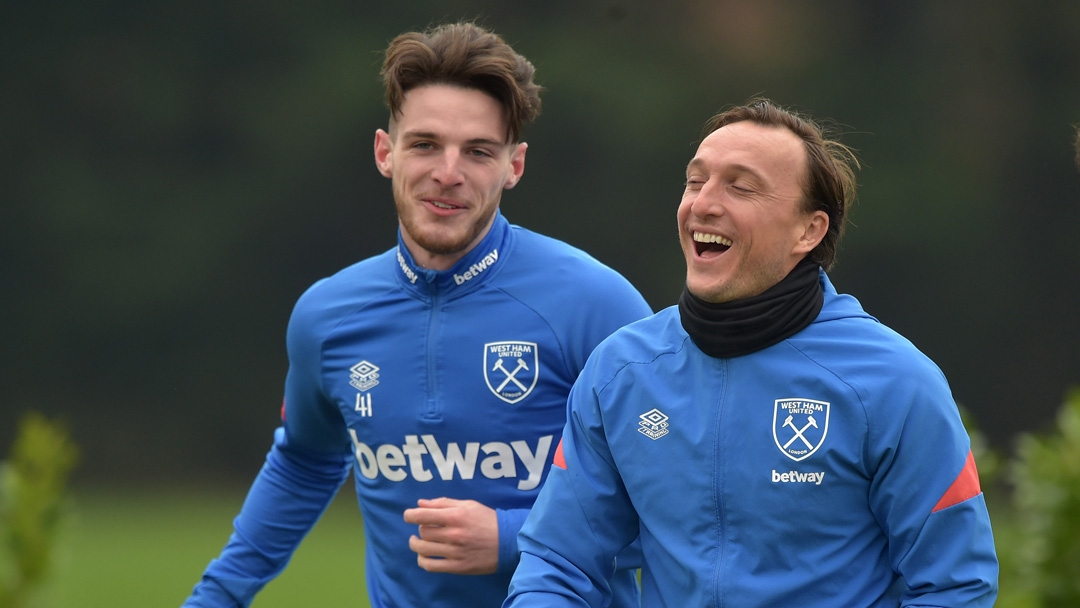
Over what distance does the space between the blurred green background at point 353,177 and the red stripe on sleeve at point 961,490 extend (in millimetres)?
13418

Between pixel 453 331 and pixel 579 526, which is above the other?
pixel 453 331

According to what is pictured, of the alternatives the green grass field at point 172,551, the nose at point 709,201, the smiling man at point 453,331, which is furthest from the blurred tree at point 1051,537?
the green grass field at point 172,551

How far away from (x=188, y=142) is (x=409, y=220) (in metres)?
14.5

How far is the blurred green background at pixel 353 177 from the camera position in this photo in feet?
52.9

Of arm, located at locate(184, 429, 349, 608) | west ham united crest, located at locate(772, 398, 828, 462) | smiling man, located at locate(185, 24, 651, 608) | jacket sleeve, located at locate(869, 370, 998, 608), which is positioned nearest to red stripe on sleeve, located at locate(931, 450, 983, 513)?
jacket sleeve, located at locate(869, 370, 998, 608)

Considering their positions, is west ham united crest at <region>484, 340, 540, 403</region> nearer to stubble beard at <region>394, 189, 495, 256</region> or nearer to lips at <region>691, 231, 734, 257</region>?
stubble beard at <region>394, 189, 495, 256</region>

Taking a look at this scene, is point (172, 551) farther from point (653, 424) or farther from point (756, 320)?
point (756, 320)

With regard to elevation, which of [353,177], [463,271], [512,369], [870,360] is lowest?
[870,360]

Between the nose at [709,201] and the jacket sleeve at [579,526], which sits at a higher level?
the nose at [709,201]

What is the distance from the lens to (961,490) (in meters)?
2.47

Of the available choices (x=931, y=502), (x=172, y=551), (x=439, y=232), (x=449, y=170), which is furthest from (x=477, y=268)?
(x=172, y=551)

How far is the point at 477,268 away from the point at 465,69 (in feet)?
1.57

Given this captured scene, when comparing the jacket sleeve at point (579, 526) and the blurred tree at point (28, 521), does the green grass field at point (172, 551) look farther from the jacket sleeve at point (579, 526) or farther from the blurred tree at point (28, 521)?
the jacket sleeve at point (579, 526)

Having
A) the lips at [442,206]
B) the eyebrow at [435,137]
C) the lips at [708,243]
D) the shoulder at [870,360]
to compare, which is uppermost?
the eyebrow at [435,137]
